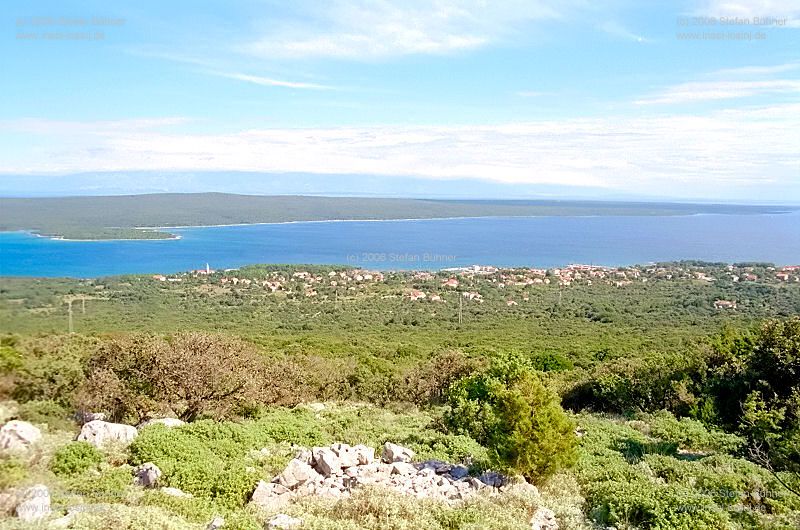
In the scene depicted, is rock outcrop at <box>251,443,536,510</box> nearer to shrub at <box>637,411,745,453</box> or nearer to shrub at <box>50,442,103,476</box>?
shrub at <box>50,442,103,476</box>

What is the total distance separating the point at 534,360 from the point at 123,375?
15351 mm

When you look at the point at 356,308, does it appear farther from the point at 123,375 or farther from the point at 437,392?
the point at 123,375

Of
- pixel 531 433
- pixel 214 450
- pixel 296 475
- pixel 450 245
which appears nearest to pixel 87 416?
pixel 214 450

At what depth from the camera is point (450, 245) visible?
11781cm

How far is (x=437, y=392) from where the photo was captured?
1672 cm

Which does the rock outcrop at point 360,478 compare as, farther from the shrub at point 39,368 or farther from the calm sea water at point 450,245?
the calm sea water at point 450,245

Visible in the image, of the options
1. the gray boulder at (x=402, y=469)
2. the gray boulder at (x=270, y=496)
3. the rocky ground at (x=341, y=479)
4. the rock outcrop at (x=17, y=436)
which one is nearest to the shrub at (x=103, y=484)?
the rocky ground at (x=341, y=479)

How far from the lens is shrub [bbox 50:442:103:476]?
6.31 meters

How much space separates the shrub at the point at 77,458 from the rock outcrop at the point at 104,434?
2.02 ft

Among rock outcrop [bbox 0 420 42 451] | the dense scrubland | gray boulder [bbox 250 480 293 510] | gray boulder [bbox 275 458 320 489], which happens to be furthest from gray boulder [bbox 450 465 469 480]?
rock outcrop [bbox 0 420 42 451]

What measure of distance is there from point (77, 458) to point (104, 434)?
5.42 ft

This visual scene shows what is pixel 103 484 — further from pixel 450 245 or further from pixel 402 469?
pixel 450 245

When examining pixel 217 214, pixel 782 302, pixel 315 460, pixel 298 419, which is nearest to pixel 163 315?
pixel 298 419

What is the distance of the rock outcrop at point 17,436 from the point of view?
3461 millimetres
